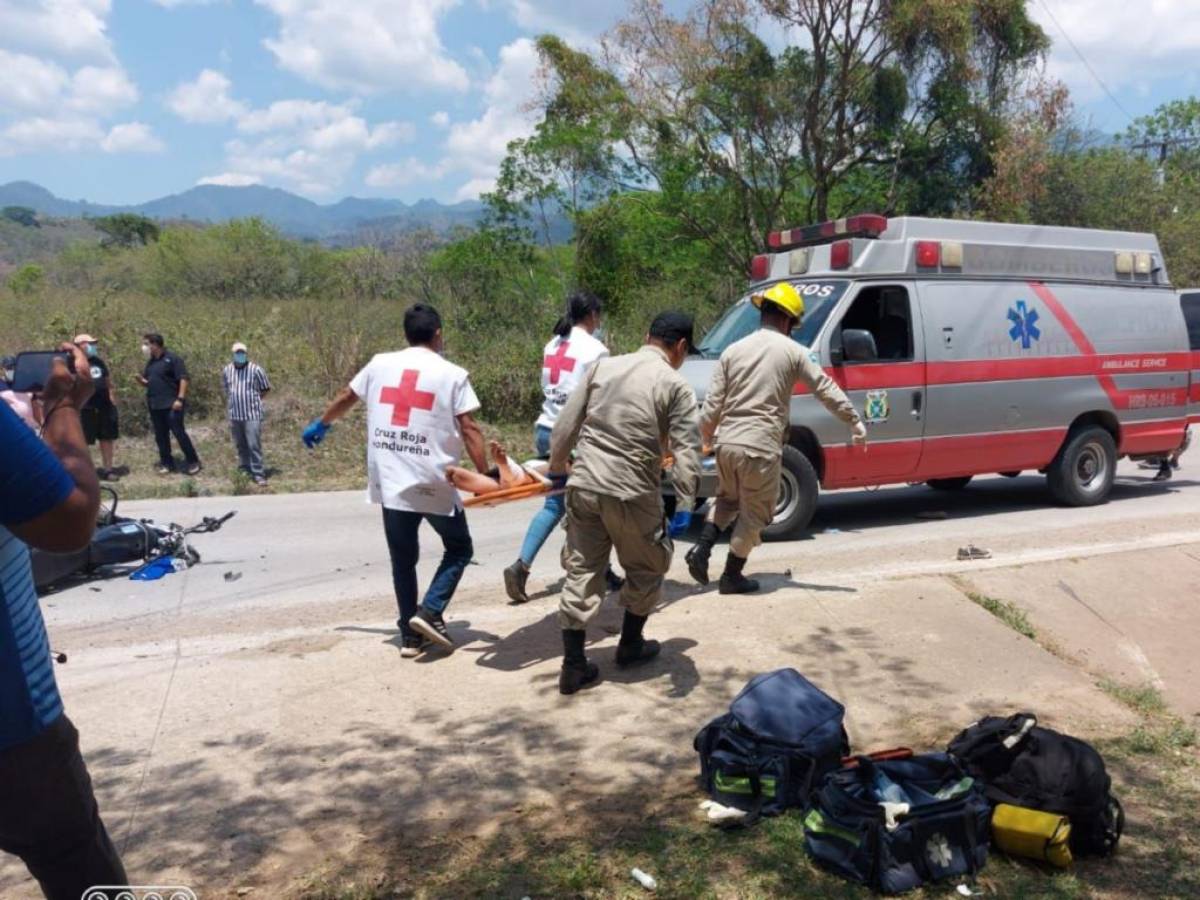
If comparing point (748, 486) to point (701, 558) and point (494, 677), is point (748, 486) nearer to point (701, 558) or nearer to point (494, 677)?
point (701, 558)

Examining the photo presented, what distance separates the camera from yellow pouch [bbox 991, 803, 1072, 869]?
3252 millimetres

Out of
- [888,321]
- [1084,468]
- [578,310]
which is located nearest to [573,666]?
[578,310]

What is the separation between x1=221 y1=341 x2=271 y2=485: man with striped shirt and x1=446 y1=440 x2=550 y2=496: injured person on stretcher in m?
7.27

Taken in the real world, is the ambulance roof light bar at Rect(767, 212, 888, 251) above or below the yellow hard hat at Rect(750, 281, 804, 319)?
above

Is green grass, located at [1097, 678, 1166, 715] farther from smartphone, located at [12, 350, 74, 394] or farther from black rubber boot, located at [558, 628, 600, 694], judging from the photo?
smartphone, located at [12, 350, 74, 394]

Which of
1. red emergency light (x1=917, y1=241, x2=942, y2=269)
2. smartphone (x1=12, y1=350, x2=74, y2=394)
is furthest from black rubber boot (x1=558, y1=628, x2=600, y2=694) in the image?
red emergency light (x1=917, y1=241, x2=942, y2=269)

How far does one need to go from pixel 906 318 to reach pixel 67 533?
23.7 ft

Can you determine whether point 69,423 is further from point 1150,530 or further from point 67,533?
point 1150,530

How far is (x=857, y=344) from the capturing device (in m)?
7.61

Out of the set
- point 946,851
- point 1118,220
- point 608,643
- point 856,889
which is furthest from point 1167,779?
point 1118,220

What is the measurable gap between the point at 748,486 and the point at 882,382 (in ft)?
8.51

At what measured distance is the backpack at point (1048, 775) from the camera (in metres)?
3.33

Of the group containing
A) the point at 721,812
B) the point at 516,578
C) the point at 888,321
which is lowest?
the point at 721,812

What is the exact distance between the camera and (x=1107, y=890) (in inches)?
125
